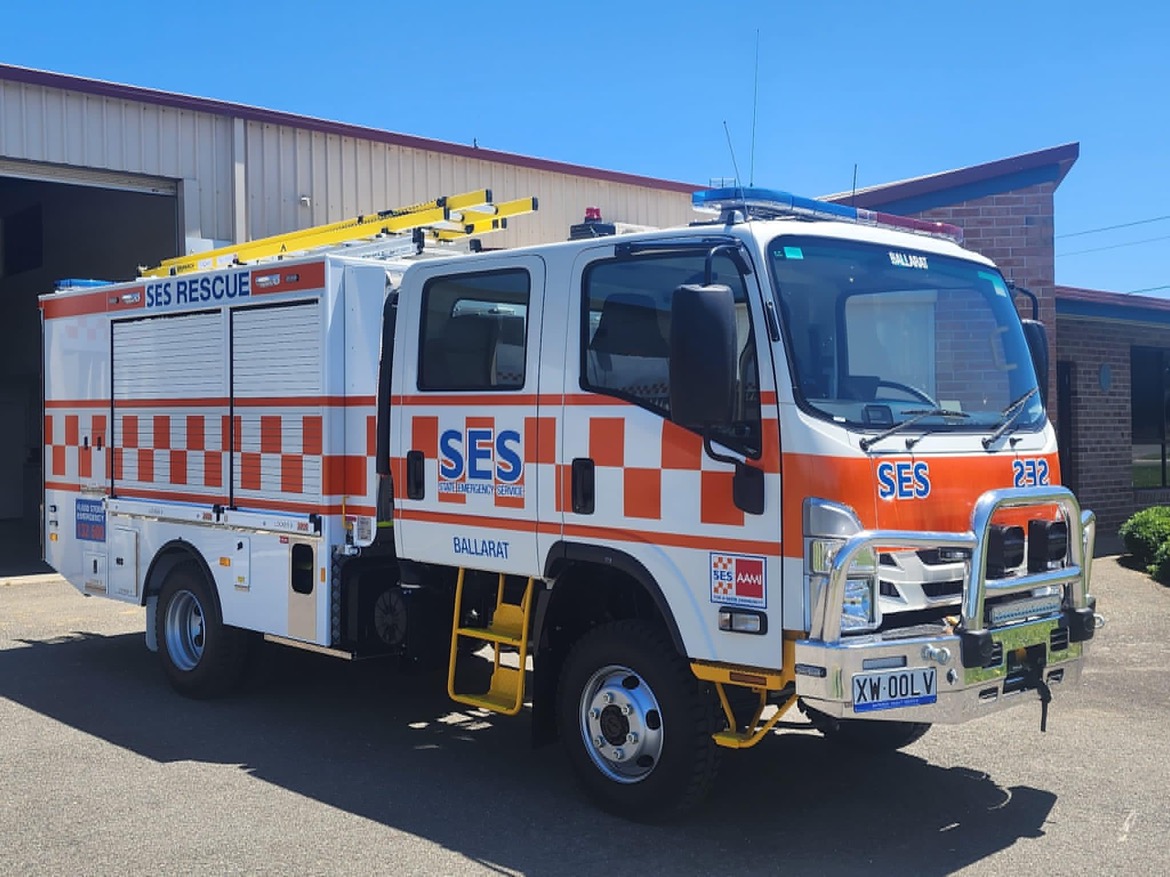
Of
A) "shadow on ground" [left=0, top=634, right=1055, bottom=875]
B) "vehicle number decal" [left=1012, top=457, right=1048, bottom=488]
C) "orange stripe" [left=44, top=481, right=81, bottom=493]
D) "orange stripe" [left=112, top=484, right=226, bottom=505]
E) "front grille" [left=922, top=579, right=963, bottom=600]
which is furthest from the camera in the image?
"orange stripe" [left=44, top=481, right=81, bottom=493]

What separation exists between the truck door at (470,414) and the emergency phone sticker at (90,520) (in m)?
3.23

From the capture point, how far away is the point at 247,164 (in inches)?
572

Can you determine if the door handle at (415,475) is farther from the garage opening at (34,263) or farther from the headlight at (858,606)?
the garage opening at (34,263)

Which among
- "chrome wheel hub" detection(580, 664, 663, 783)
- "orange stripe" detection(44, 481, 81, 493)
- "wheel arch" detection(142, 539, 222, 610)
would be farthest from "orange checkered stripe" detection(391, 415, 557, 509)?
"orange stripe" detection(44, 481, 81, 493)

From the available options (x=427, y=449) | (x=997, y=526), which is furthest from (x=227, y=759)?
(x=997, y=526)

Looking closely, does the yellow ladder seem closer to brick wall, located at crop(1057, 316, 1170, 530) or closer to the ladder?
the ladder

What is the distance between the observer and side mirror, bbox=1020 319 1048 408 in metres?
6.45

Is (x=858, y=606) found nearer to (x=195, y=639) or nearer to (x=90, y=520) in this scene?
(x=195, y=639)

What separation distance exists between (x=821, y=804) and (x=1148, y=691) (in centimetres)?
355

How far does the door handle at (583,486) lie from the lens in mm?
5777

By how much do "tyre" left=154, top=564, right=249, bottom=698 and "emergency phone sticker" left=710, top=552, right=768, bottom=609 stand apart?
3842 mm

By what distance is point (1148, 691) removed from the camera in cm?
833

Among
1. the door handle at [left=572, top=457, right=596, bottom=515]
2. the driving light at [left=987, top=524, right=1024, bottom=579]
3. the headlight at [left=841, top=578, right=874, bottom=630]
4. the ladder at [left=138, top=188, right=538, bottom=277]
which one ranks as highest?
the ladder at [left=138, top=188, right=538, bottom=277]

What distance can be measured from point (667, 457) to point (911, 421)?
→ 1.05 metres
